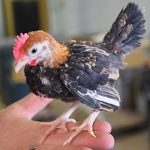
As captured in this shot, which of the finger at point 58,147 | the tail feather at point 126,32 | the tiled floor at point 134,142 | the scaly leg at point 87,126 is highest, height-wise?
the tail feather at point 126,32

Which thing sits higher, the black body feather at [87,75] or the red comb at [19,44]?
the red comb at [19,44]

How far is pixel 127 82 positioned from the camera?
Result: 2.24 m

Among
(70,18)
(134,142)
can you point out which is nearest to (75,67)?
(134,142)

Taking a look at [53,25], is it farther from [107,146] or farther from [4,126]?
[107,146]

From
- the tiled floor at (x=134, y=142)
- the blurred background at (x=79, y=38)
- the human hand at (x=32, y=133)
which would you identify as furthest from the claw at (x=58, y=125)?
the tiled floor at (x=134, y=142)

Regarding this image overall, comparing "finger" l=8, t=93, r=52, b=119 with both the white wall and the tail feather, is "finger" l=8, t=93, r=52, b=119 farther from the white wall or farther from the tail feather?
the white wall

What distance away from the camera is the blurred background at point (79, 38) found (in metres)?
1.71

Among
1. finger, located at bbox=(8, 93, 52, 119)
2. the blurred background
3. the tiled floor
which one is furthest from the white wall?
finger, located at bbox=(8, 93, 52, 119)

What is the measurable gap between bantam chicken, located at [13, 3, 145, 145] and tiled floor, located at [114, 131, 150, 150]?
1.35 metres

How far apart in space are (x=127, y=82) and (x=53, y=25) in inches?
31.0

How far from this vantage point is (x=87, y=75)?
0.48 m

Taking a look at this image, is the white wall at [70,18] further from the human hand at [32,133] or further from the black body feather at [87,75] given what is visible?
the black body feather at [87,75]

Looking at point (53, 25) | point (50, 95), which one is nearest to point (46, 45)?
point (50, 95)

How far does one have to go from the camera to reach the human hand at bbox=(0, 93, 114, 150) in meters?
0.51
